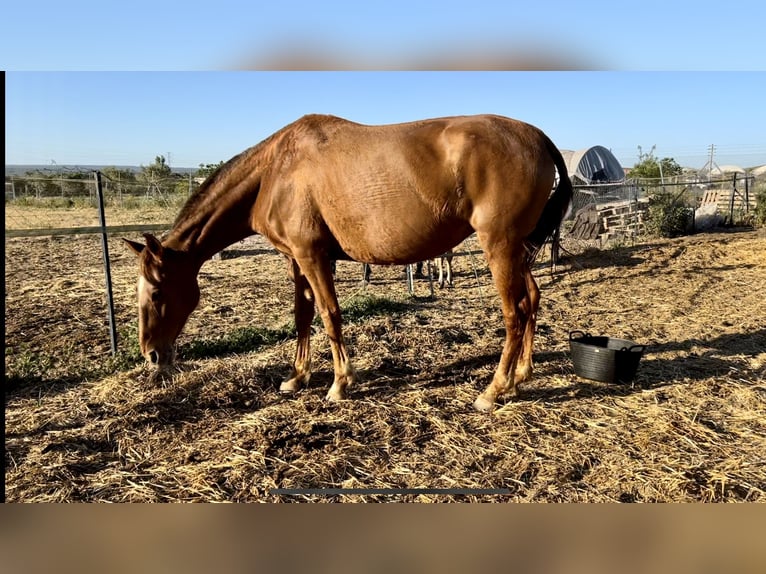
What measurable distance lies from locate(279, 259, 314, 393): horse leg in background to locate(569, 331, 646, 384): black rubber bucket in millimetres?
2386

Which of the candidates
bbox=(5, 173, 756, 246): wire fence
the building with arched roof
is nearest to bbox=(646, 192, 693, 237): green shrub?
bbox=(5, 173, 756, 246): wire fence

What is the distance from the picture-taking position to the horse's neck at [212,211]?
4.12 meters

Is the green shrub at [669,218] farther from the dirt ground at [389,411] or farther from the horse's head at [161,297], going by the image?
the horse's head at [161,297]

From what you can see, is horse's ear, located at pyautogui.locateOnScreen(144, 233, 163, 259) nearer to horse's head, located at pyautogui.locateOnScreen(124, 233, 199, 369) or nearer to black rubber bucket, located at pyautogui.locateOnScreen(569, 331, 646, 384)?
horse's head, located at pyautogui.locateOnScreen(124, 233, 199, 369)

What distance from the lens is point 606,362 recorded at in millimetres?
4320

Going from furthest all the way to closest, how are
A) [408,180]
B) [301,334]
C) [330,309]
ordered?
[301,334], [330,309], [408,180]

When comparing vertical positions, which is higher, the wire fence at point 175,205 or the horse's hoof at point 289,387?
the wire fence at point 175,205

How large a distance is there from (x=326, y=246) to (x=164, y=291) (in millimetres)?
1328

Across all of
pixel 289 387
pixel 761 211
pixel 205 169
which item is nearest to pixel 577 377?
pixel 289 387

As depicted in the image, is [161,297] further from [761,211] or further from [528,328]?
[761,211]

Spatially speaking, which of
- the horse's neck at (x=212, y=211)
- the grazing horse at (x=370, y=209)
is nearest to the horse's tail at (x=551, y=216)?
the grazing horse at (x=370, y=209)

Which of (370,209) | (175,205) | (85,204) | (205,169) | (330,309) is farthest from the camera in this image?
(85,204)

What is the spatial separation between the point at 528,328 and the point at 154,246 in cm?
314

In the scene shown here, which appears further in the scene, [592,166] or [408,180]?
[592,166]
